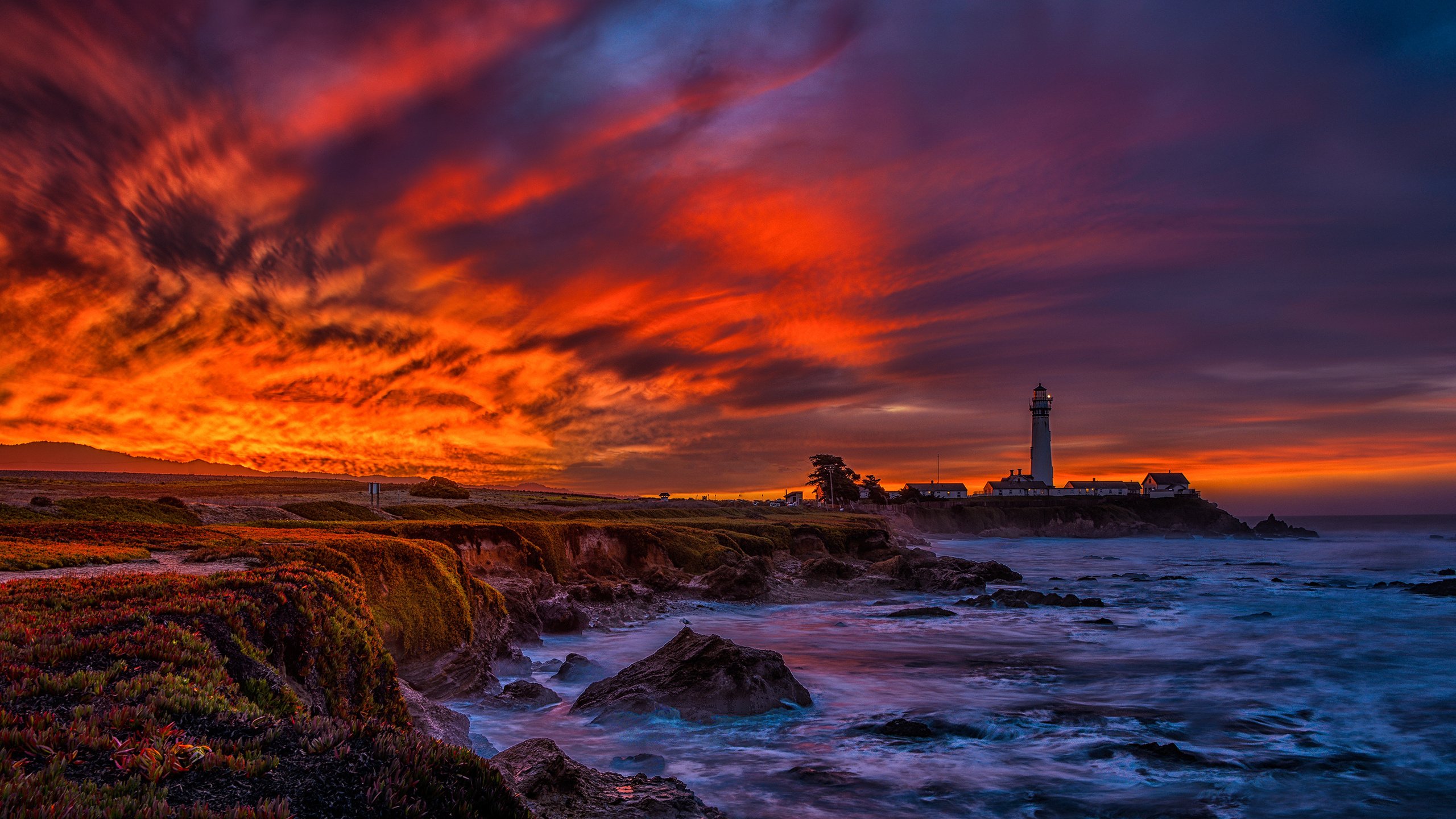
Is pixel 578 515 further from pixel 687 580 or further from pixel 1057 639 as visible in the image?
pixel 1057 639

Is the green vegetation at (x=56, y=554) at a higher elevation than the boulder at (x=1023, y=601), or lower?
higher

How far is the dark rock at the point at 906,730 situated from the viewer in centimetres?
1548

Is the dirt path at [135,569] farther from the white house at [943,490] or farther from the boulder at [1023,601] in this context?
the white house at [943,490]

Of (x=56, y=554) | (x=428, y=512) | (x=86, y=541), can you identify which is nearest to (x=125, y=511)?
(x=86, y=541)

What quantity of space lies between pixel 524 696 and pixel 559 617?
10.2m

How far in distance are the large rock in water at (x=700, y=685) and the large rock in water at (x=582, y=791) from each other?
20.8ft

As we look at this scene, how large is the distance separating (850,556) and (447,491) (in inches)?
1477

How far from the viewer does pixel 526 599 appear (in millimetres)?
24688

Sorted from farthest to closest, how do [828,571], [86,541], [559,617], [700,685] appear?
[828,571], [559,617], [86,541], [700,685]

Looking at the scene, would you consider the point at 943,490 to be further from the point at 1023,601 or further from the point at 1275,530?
the point at 1023,601

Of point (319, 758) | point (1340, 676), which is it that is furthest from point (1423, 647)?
point (319, 758)

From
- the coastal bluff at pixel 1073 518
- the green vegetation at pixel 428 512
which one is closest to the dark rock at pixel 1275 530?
the coastal bluff at pixel 1073 518

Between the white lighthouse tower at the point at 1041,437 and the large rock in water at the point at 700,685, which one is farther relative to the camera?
the white lighthouse tower at the point at 1041,437

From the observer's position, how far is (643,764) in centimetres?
1294
